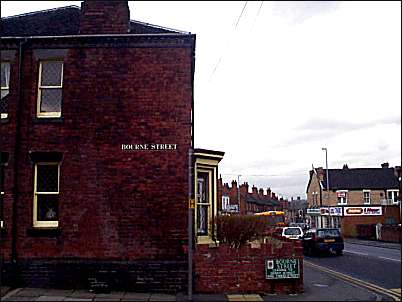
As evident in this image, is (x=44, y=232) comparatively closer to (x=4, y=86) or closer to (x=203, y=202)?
(x=4, y=86)

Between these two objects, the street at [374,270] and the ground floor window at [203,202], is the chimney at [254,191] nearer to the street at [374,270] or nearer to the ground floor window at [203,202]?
the street at [374,270]

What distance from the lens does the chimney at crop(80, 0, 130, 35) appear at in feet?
49.2

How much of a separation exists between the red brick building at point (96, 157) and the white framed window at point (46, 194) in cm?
3

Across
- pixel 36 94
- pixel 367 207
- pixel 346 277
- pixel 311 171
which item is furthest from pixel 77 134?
pixel 311 171

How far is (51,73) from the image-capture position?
48.5 feet

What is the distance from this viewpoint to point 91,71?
14453 millimetres

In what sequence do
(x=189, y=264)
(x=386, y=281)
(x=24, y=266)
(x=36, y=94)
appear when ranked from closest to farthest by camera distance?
(x=189, y=264) → (x=24, y=266) → (x=36, y=94) → (x=386, y=281)

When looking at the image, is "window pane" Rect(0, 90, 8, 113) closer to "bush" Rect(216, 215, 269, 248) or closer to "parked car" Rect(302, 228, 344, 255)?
"bush" Rect(216, 215, 269, 248)

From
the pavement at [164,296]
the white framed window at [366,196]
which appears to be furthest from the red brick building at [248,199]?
the pavement at [164,296]

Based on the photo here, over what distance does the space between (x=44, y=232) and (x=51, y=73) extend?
14.3ft

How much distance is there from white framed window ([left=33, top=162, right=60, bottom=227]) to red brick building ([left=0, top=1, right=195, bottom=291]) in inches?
1.0

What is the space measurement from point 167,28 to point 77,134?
412 centimetres

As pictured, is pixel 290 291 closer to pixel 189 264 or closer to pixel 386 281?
pixel 189 264

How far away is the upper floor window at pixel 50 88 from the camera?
14.6 meters
